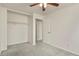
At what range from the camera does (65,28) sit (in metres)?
4.04

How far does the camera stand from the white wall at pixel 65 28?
345 cm

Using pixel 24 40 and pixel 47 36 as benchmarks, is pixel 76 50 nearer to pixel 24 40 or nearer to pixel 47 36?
pixel 47 36

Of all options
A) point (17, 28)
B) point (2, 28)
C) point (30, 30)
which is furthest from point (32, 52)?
point (17, 28)

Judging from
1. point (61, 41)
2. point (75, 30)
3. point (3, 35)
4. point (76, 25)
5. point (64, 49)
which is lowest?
→ point (64, 49)

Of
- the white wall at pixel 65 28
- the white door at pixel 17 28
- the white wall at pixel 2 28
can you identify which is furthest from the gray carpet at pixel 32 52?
the white door at pixel 17 28

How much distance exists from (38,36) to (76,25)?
341 cm

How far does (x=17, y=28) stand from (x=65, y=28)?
3.06m

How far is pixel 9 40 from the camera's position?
15.4 ft

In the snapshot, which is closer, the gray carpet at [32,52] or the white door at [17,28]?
the gray carpet at [32,52]

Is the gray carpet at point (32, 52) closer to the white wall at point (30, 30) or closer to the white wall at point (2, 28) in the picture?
the white wall at point (2, 28)

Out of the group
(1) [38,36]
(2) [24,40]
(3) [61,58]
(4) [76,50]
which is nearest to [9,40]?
(2) [24,40]

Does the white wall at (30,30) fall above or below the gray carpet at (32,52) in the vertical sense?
above

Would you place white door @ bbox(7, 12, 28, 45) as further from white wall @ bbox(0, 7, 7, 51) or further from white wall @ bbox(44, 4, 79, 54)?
white wall @ bbox(44, 4, 79, 54)

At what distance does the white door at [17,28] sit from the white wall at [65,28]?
169 cm
